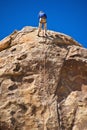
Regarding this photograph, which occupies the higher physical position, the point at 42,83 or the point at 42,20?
the point at 42,20

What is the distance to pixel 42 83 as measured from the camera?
60.8ft

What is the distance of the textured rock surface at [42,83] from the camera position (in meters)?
17.5

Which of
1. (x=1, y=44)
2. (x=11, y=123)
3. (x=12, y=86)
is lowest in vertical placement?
(x=11, y=123)

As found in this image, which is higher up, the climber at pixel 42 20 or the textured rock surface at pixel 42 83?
the climber at pixel 42 20

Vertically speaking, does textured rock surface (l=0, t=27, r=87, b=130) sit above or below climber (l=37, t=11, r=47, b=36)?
below

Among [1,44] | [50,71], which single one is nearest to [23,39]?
[1,44]

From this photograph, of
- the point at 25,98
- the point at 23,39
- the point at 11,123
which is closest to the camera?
the point at 11,123

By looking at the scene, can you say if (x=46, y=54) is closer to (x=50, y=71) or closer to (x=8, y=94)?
(x=50, y=71)

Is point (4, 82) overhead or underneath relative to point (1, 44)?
underneath

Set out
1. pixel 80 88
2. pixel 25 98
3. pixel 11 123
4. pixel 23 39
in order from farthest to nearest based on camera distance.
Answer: pixel 23 39
pixel 80 88
pixel 25 98
pixel 11 123

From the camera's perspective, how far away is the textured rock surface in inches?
688

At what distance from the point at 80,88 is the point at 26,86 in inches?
144

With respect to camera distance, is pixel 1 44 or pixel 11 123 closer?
pixel 11 123

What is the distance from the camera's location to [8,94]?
18.2 meters
